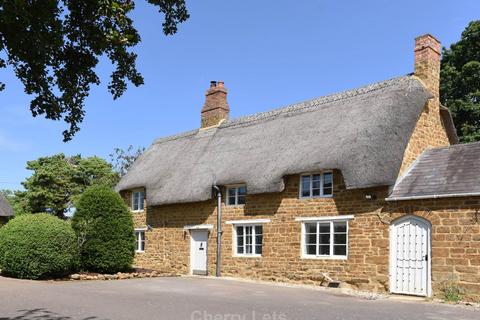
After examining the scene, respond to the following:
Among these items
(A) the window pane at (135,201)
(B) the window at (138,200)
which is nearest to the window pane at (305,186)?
(B) the window at (138,200)

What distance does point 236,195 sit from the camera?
66.1 feet

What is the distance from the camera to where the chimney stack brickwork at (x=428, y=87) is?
17.7m

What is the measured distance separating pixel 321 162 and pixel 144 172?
1086 centimetres

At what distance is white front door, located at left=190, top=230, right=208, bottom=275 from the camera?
69.9 feet

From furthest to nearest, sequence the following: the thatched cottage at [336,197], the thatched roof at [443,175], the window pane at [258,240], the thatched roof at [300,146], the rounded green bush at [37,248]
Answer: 1. the window pane at [258,240]
2. the rounded green bush at [37,248]
3. the thatched roof at [300,146]
4. the thatched cottage at [336,197]
5. the thatched roof at [443,175]

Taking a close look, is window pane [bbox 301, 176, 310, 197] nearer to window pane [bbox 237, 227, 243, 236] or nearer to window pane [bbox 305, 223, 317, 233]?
window pane [bbox 305, 223, 317, 233]

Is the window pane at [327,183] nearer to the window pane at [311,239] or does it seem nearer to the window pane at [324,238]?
the window pane at [324,238]

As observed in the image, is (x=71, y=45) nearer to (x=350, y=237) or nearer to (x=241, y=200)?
(x=350, y=237)

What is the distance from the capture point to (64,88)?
6.14m

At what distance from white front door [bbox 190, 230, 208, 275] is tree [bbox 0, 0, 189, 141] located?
1535 cm

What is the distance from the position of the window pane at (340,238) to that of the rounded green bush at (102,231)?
741cm

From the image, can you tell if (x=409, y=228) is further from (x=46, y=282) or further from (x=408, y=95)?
(x=46, y=282)

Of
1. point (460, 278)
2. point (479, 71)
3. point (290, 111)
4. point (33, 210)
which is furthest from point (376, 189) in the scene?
point (33, 210)

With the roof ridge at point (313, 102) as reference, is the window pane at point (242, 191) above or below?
below
